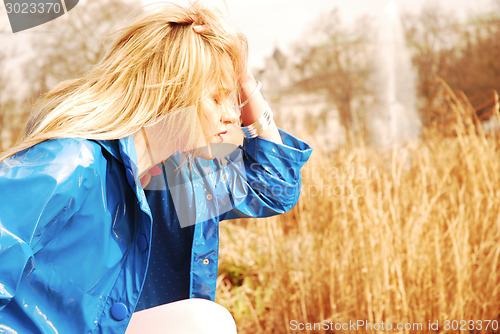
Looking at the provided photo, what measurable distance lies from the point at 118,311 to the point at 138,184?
1.04 ft

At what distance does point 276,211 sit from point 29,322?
0.85 m

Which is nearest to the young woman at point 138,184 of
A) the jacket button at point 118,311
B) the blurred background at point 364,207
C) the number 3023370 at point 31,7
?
the jacket button at point 118,311

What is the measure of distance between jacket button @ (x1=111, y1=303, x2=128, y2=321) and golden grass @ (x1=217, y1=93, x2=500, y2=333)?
40.4 inches

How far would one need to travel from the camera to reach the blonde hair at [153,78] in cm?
129

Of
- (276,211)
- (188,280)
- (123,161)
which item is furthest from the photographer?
(276,211)

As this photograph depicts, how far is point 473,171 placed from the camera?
2.42 metres

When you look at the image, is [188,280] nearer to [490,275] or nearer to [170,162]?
[170,162]

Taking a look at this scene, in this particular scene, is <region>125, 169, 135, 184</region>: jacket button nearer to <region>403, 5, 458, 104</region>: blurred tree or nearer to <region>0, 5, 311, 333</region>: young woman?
<region>0, 5, 311, 333</region>: young woman

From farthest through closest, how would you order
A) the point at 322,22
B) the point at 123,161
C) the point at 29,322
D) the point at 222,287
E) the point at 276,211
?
the point at 322,22
the point at 222,287
the point at 276,211
the point at 123,161
the point at 29,322

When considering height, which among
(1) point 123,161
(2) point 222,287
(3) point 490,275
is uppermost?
(1) point 123,161

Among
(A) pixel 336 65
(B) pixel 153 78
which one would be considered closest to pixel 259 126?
(B) pixel 153 78

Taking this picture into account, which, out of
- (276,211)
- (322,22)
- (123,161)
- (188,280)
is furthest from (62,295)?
(322,22)

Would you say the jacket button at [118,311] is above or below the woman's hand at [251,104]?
below

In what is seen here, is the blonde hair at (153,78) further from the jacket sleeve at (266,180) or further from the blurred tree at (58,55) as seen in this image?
the blurred tree at (58,55)
